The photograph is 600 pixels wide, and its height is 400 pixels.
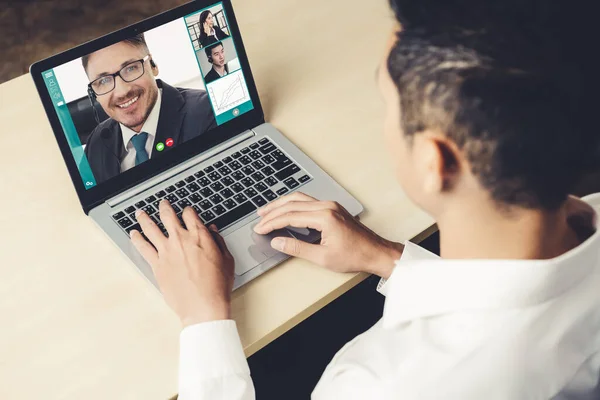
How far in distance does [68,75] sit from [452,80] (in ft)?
1.94

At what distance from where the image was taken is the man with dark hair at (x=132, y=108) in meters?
1.00

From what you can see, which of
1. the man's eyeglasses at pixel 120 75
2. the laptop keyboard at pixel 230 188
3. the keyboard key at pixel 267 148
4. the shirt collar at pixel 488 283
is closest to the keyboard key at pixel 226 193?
the laptop keyboard at pixel 230 188

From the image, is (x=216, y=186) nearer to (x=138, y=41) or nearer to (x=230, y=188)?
(x=230, y=188)

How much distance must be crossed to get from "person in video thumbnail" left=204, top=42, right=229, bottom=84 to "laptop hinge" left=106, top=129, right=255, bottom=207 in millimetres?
106

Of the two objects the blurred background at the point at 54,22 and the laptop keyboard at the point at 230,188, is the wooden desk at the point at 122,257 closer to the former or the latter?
the laptop keyboard at the point at 230,188

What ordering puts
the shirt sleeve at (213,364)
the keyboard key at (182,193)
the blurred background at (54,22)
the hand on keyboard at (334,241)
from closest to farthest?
the shirt sleeve at (213,364) < the hand on keyboard at (334,241) < the keyboard key at (182,193) < the blurred background at (54,22)

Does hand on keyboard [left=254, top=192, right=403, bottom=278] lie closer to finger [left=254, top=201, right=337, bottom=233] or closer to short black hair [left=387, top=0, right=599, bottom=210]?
finger [left=254, top=201, right=337, bottom=233]

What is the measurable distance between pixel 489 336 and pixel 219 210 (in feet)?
1.58

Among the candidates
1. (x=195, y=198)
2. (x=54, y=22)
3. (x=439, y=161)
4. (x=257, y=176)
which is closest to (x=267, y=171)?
(x=257, y=176)

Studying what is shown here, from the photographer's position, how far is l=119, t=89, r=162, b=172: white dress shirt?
1033 mm

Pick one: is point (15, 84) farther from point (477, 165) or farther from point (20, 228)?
point (477, 165)

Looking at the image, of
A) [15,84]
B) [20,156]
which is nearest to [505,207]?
[20,156]

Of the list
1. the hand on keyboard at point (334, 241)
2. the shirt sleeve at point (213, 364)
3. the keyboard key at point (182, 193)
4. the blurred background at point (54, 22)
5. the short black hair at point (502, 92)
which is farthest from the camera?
the blurred background at point (54, 22)

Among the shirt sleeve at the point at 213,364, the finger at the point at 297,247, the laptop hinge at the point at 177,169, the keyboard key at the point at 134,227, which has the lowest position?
the shirt sleeve at the point at 213,364
